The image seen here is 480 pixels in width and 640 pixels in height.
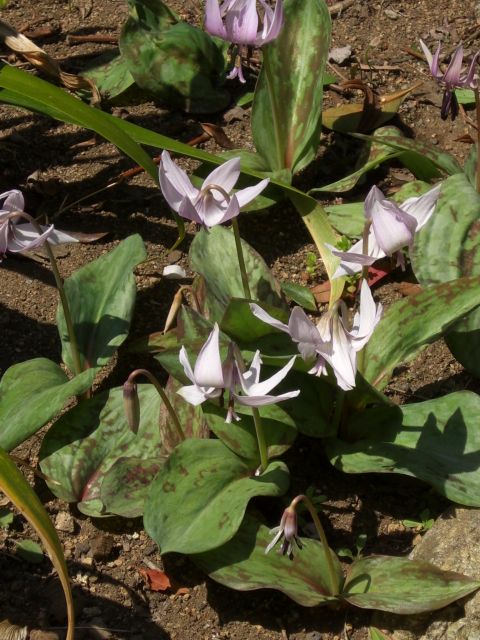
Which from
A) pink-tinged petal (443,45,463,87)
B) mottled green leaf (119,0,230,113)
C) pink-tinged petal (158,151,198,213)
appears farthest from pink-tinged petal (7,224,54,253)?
mottled green leaf (119,0,230,113)

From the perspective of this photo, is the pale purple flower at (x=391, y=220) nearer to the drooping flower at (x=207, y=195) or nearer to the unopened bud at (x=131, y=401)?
the drooping flower at (x=207, y=195)

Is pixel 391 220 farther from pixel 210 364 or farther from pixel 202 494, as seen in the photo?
pixel 202 494

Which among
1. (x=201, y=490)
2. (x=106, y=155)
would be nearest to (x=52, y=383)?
(x=201, y=490)

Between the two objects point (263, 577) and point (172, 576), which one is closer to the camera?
point (263, 577)

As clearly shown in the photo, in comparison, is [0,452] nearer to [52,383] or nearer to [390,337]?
[52,383]

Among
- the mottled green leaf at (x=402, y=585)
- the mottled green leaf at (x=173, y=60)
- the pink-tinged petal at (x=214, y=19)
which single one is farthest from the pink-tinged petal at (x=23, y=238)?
the mottled green leaf at (x=173, y=60)

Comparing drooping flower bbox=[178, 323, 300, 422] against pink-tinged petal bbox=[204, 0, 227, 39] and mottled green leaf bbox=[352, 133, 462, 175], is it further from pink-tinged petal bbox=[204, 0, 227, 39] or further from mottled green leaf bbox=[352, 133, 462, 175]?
mottled green leaf bbox=[352, 133, 462, 175]
